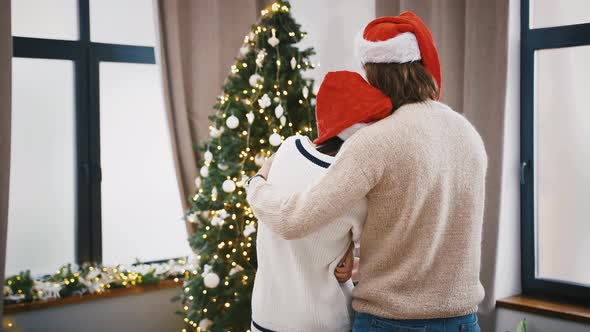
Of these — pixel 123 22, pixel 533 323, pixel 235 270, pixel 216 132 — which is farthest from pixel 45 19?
pixel 533 323

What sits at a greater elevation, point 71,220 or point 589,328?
point 71,220

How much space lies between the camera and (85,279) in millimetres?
3549

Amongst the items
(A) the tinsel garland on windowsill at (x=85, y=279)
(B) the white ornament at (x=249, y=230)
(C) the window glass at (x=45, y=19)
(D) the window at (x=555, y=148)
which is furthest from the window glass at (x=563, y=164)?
(C) the window glass at (x=45, y=19)

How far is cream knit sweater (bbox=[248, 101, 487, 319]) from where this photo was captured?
53.3 inches

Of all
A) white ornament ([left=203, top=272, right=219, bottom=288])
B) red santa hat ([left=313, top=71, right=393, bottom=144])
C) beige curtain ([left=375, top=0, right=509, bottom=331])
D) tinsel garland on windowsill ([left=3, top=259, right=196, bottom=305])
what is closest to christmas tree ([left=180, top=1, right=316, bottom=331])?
white ornament ([left=203, top=272, right=219, bottom=288])

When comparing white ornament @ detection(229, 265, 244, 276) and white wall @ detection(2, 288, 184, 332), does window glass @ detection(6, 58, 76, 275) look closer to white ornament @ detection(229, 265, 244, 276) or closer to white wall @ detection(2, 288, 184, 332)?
white wall @ detection(2, 288, 184, 332)

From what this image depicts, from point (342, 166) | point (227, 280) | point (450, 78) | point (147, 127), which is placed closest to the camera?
point (342, 166)

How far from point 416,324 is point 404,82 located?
1.78 ft

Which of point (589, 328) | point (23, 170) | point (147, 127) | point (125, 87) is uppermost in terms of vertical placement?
point (125, 87)

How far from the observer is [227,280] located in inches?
121

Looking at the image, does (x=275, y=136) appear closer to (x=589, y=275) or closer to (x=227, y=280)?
(x=227, y=280)

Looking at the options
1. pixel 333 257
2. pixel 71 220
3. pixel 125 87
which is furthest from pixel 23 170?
pixel 333 257

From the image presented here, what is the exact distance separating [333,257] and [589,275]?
2.16 meters

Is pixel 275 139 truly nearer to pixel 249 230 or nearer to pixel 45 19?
pixel 249 230
